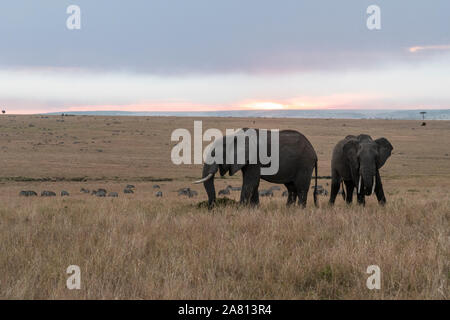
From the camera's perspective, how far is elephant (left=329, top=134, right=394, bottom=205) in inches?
471

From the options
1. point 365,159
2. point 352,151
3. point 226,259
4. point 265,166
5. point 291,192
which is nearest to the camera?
point 226,259

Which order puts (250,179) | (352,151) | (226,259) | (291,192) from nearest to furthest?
(226,259), (250,179), (352,151), (291,192)

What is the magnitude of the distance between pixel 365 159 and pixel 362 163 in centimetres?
13

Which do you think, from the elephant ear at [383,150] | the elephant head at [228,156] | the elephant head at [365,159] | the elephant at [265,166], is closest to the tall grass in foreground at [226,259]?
the elephant head at [228,156]

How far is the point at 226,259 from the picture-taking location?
575 cm

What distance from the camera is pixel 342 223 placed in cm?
840

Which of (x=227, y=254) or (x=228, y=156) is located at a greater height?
(x=228, y=156)

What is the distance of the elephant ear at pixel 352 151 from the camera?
12469 millimetres

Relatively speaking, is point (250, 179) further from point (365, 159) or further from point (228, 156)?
point (365, 159)

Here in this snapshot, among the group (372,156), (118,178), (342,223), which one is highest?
(372,156)

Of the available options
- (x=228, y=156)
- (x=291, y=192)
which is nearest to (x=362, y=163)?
(x=291, y=192)
